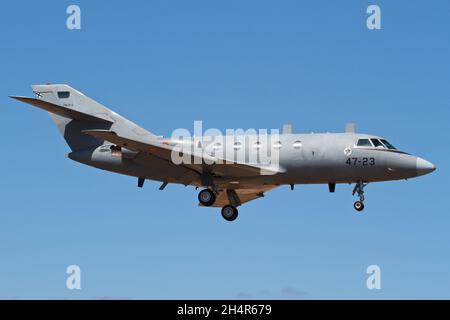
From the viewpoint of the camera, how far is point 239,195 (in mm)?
46562

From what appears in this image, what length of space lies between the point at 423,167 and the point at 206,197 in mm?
10574

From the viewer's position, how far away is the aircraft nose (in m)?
41.0

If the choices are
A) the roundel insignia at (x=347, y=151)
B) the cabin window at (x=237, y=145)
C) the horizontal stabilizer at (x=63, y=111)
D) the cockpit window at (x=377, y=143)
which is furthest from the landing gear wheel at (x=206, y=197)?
the cockpit window at (x=377, y=143)

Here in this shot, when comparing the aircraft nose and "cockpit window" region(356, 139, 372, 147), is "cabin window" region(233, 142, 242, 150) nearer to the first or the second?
"cockpit window" region(356, 139, 372, 147)

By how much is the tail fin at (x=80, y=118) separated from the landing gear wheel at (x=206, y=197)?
4.48m

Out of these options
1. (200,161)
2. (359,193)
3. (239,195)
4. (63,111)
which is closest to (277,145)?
(200,161)

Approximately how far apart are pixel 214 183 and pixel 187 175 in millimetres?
1416

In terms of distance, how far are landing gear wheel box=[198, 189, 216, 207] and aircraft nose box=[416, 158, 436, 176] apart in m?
10.0

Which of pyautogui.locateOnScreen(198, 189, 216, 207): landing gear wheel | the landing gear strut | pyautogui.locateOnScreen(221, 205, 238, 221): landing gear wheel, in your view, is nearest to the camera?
the landing gear strut

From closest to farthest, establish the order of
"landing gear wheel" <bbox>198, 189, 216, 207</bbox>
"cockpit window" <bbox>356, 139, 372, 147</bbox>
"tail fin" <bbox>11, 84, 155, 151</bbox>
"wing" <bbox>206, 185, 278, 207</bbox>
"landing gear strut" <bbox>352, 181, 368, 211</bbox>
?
"landing gear strut" <bbox>352, 181, 368, 211</bbox>, "cockpit window" <bbox>356, 139, 372, 147</bbox>, "landing gear wheel" <bbox>198, 189, 216, 207</bbox>, "tail fin" <bbox>11, 84, 155, 151</bbox>, "wing" <bbox>206, 185, 278, 207</bbox>

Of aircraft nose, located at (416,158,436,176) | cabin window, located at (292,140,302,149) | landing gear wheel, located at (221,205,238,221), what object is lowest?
landing gear wheel, located at (221,205,238,221)

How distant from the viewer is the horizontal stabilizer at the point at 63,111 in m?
39.5

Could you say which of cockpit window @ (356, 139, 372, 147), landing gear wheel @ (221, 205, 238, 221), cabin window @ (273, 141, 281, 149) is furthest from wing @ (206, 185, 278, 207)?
cockpit window @ (356, 139, 372, 147)
